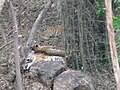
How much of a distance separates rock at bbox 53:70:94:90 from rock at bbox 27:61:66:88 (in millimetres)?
137

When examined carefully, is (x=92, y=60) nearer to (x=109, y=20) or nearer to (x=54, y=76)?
(x=54, y=76)

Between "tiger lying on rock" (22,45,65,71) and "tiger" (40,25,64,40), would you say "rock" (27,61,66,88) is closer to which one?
"tiger lying on rock" (22,45,65,71)

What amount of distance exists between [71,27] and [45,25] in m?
2.23

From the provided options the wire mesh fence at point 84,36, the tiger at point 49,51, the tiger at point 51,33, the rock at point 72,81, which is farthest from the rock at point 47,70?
the tiger at point 51,33

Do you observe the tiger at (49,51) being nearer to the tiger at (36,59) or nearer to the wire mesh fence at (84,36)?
the tiger at (36,59)

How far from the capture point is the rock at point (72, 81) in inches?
174

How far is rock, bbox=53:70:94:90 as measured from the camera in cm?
442

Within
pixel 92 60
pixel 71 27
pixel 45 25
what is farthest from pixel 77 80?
pixel 45 25

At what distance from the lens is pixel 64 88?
14.5 feet

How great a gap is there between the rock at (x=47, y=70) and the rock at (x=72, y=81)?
0.14 meters

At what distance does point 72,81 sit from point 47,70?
0.49 meters

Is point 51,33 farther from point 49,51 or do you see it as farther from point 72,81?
point 72,81

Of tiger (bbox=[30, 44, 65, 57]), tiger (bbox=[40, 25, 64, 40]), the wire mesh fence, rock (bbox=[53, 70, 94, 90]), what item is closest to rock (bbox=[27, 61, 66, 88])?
rock (bbox=[53, 70, 94, 90])

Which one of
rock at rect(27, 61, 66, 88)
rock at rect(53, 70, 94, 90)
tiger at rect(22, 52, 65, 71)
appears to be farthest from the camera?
tiger at rect(22, 52, 65, 71)
